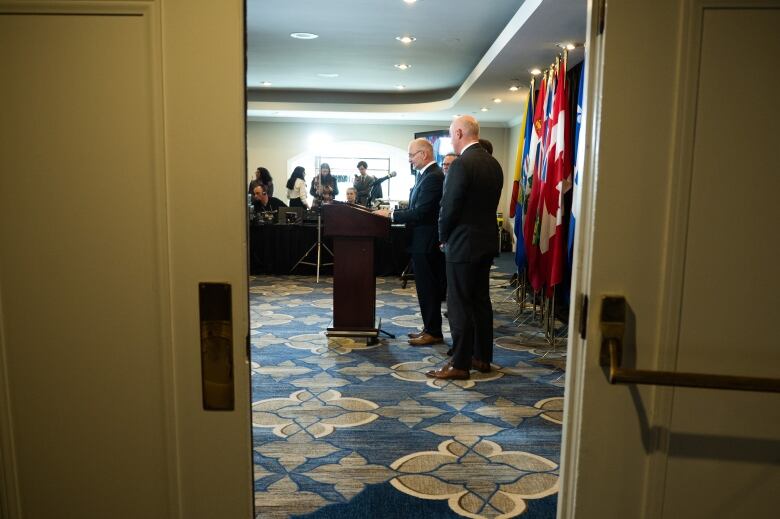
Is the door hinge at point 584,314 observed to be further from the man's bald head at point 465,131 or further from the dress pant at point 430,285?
the dress pant at point 430,285

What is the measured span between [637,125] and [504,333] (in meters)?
4.07

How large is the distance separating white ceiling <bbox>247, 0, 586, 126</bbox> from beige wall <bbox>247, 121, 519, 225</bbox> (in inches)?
33.0

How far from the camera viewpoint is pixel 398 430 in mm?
2938

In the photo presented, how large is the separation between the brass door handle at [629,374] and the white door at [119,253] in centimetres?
74

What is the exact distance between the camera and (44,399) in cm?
123

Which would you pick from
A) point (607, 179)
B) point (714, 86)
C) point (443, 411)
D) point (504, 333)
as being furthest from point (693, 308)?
point (504, 333)

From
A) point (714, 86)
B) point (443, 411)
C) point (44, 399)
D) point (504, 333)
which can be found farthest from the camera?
point (504, 333)

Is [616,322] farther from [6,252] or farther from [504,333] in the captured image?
[504,333]

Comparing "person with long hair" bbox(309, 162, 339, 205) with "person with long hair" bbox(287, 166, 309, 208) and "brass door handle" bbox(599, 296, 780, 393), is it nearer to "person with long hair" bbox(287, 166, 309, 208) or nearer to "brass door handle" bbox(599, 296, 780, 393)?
"person with long hair" bbox(287, 166, 309, 208)

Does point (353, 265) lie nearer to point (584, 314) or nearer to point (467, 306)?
point (467, 306)

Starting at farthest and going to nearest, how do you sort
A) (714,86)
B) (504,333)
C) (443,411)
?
(504,333) < (443,411) < (714,86)

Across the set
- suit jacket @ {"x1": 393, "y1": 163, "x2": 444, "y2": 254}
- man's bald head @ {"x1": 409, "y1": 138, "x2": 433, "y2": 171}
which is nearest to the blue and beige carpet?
suit jacket @ {"x1": 393, "y1": 163, "x2": 444, "y2": 254}

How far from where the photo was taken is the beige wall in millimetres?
13609

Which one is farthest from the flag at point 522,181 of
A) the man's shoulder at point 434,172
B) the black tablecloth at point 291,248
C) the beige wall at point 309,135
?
the beige wall at point 309,135
